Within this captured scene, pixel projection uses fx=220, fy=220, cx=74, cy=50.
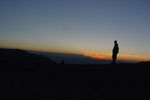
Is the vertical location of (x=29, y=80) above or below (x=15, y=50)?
below

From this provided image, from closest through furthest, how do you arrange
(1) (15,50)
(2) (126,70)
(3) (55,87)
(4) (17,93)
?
1. (4) (17,93)
2. (3) (55,87)
3. (2) (126,70)
4. (1) (15,50)

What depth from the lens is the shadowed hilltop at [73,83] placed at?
11.5 metres

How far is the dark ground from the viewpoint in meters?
11.5

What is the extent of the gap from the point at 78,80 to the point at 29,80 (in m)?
3.40

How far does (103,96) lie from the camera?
1148 centimetres

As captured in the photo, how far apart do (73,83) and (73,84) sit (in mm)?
221

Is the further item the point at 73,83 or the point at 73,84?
the point at 73,83

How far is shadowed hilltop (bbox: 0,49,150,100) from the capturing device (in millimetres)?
11523

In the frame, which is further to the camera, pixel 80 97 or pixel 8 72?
pixel 8 72

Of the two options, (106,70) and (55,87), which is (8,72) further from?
(106,70)

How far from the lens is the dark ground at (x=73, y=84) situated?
1149 cm

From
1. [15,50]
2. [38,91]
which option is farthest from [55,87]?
[15,50]

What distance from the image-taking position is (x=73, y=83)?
14.4m

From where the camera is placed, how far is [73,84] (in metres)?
14.2
